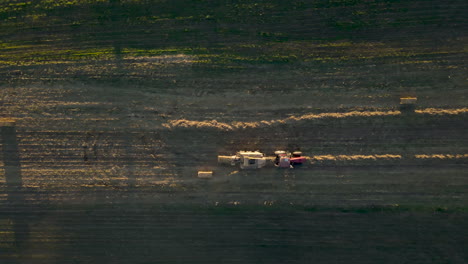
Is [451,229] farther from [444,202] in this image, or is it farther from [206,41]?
[206,41]

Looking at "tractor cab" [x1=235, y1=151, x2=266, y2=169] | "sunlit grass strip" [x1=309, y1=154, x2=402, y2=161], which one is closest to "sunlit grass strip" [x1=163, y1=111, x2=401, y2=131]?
"tractor cab" [x1=235, y1=151, x2=266, y2=169]

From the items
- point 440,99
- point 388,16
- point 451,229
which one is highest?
point 388,16

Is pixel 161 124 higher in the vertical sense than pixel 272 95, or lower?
lower

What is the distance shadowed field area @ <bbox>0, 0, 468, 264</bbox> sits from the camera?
11.0 meters

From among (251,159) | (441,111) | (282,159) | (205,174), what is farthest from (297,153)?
(441,111)

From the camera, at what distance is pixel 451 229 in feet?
36.8

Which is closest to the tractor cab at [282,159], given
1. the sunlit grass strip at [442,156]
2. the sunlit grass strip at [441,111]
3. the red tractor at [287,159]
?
the red tractor at [287,159]

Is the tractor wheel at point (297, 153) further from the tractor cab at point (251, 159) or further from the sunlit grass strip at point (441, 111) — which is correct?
the sunlit grass strip at point (441, 111)

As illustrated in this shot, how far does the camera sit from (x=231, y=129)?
11219 millimetres

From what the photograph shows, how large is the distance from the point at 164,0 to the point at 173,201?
25.3 ft

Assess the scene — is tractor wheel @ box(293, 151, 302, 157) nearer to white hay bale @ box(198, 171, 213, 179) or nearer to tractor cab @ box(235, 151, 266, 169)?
tractor cab @ box(235, 151, 266, 169)

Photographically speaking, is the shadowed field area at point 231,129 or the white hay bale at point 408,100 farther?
the shadowed field area at point 231,129

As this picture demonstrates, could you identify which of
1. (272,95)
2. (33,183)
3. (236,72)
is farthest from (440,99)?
(33,183)

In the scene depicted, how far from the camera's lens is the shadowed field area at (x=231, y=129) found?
1098 centimetres
